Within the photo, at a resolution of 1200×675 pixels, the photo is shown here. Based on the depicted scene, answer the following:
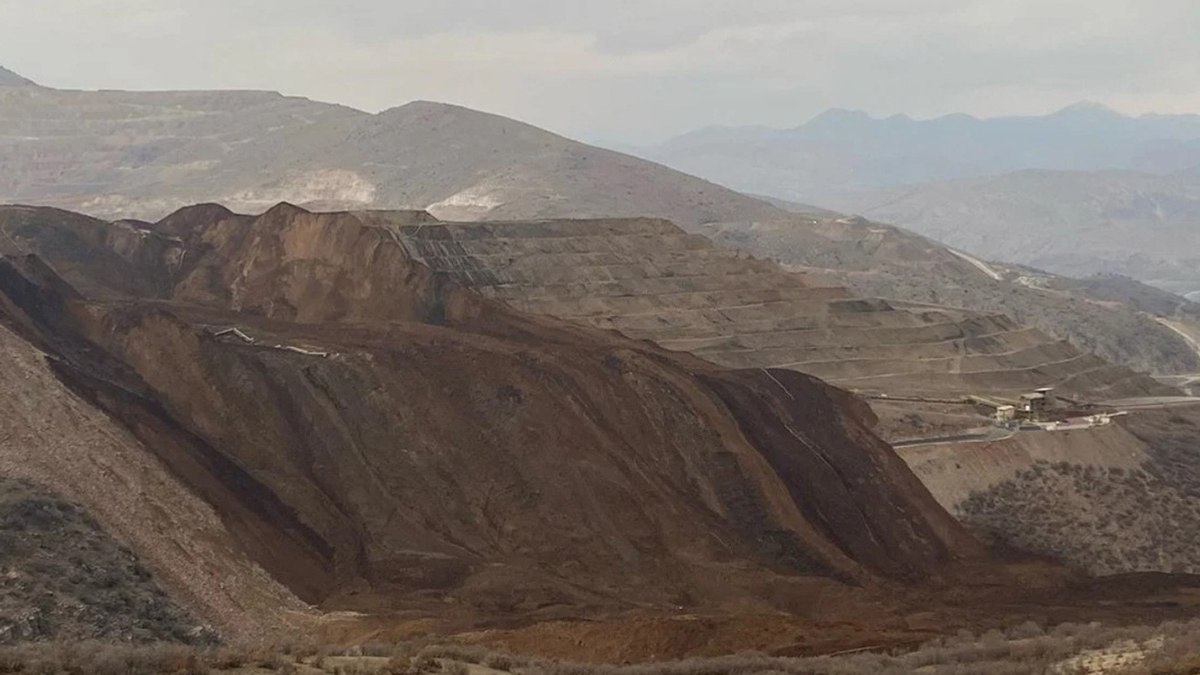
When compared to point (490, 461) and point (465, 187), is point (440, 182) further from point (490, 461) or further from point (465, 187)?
point (490, 461)

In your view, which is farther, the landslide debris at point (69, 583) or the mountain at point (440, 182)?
the mountain at point (440, 182)

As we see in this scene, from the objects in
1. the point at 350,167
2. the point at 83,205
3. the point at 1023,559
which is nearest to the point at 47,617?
the point at 1023,559

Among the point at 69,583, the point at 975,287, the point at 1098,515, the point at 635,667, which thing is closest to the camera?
the point at 635,667

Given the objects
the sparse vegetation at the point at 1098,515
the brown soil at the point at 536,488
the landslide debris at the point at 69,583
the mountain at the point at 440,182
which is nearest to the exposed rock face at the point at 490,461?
the brown soil at the point at 536,488

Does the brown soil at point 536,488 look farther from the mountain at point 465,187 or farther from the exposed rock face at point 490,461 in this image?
the mountain at point 465,187

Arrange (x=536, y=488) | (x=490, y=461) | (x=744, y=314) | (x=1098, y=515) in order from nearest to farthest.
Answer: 1. (x=536, y=488)
2. (x=490, y=461)
3. (x=1098, y=515)
4. (x=744, y=314)

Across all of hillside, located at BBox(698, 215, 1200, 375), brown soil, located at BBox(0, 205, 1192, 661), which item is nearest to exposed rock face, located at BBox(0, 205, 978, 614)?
brown soil, located at BBox(0, 205, 1192, 661)

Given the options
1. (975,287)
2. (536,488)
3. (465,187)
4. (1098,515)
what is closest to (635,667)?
(536,488)

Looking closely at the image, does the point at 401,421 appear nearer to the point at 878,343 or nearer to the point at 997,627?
the point at 997,627

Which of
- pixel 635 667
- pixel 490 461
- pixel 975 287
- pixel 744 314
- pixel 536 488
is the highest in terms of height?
pixel 744 314
